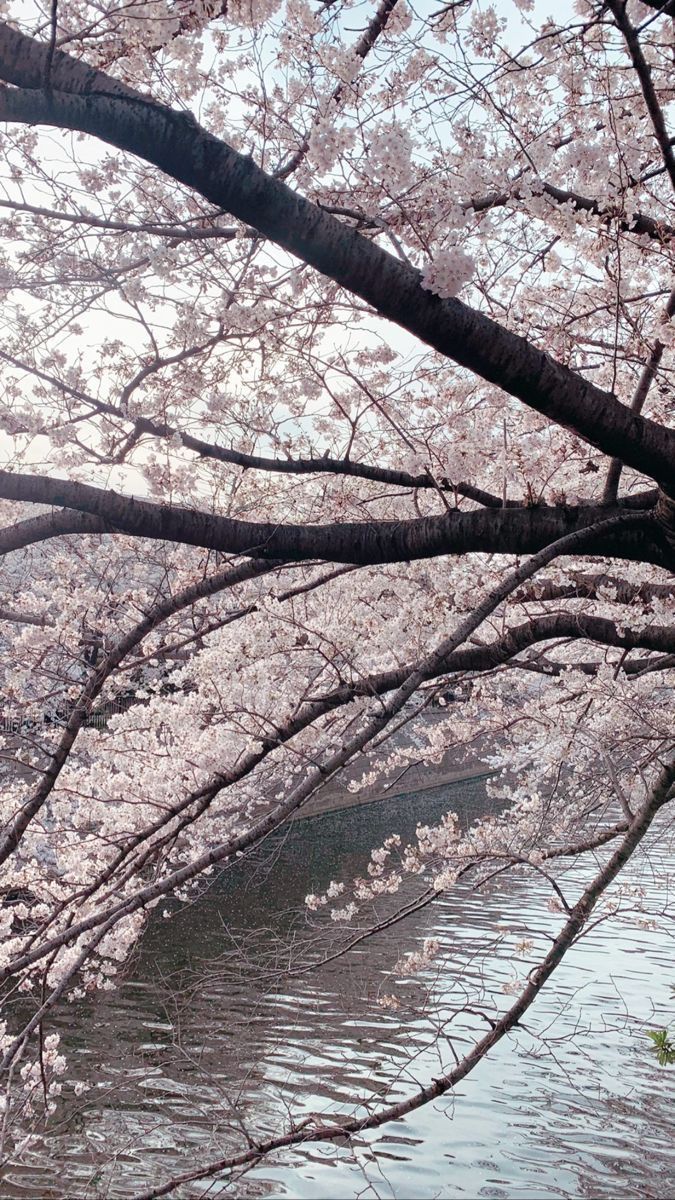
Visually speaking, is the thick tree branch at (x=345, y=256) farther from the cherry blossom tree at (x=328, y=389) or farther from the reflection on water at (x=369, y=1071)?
the reflection on water at (x=369, y=1071)

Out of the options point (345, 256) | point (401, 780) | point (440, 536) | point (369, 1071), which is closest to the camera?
point (345, 256)

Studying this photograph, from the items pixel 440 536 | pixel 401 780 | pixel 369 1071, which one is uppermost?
pixel 401 780

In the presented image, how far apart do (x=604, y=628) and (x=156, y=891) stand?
3.10 m

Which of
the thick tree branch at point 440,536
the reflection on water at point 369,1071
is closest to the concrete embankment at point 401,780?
the reflection on water at point 369,1071

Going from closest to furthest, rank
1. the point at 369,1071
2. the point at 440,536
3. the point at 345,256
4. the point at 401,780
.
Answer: the point at 345,256 < the point at 440,536 < the point at 369,1071 < the point at 401,780

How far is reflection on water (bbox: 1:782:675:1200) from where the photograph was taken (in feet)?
24.1

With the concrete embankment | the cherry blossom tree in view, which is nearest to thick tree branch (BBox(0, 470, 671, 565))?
the cherry blossom tree

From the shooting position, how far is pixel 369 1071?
982 centimetres

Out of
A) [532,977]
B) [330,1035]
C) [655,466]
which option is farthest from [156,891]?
[330,1035]

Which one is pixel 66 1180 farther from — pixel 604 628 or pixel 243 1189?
pixel 604 628

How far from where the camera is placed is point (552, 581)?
611cm

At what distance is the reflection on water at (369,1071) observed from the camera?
24.1 feet

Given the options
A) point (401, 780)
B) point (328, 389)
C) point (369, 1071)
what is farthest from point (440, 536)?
point (401, 780)

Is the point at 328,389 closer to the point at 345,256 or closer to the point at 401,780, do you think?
the point at 345,256
